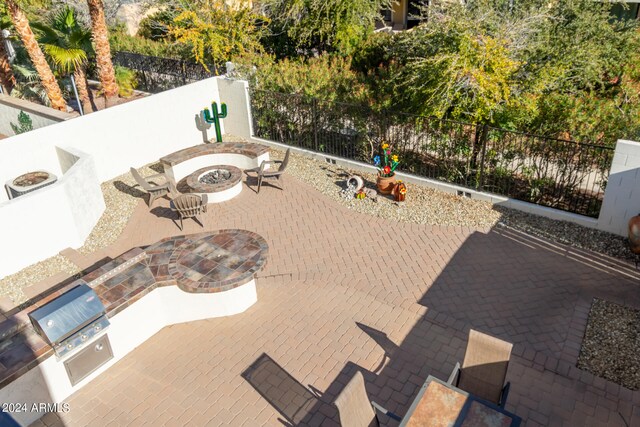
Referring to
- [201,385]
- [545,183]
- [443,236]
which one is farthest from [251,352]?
[545,183]

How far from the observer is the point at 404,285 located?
872 centimetres

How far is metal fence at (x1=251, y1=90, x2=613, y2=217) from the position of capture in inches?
415

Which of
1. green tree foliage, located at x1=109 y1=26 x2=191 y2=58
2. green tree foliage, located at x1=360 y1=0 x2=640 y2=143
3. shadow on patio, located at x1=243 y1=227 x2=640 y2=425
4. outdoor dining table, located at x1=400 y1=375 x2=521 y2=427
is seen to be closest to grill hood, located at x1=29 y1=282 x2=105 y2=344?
shadow on patio, located at x1=243 y1=227 x2=640 y2=425

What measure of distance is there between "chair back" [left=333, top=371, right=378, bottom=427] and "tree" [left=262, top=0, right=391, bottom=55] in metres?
15.8

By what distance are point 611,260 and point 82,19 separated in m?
25.9

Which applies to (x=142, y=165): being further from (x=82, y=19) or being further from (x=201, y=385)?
(x=82, y=19)

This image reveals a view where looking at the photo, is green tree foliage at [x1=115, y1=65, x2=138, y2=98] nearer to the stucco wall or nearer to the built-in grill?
the stucco wall

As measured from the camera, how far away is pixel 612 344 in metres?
7.15

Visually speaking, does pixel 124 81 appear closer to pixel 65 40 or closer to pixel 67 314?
pixel 65 40

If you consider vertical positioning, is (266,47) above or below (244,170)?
above

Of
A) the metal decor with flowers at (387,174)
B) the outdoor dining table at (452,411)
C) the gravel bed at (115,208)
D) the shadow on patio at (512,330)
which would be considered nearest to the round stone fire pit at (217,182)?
the gravel bed at (115,208)

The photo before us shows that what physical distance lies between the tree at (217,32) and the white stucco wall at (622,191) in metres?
13.4

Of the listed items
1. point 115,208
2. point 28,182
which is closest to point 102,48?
point 28,182

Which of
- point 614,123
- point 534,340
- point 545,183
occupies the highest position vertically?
point 614,123
